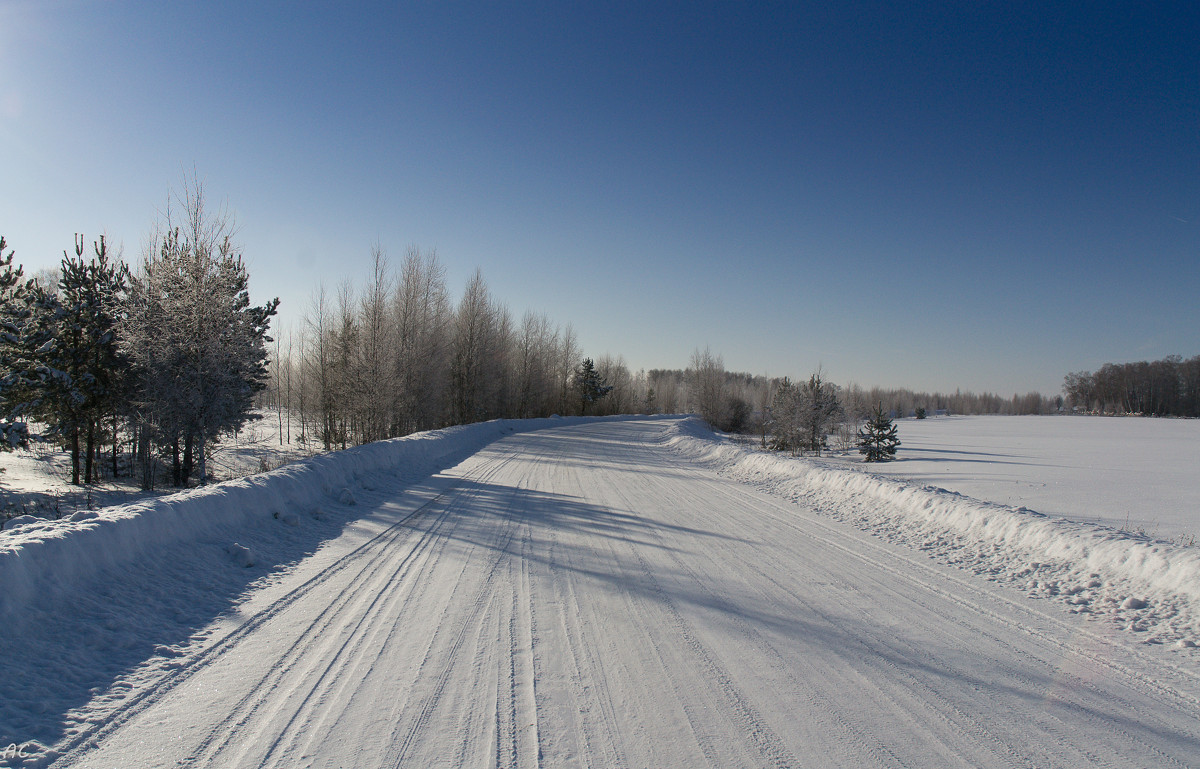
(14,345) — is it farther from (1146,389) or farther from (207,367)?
(1146,389)

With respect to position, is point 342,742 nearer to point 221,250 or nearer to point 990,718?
point 990,718

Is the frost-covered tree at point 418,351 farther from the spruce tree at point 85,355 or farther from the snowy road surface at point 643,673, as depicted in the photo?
the snowy road surface at point 643,673

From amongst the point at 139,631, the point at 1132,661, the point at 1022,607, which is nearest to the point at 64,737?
the point at 139,631

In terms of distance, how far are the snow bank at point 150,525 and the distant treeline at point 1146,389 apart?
13454 centimetres

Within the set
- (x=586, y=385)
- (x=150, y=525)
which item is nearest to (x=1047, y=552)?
(x=150, y=525)

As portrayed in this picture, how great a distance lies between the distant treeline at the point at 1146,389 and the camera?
9212cm

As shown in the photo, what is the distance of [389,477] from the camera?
1195cm

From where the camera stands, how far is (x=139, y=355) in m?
15.1

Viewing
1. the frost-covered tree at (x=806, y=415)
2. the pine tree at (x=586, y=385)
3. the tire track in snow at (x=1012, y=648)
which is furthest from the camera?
the pine tree at (x=586, y=385)

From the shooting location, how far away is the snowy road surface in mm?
2686

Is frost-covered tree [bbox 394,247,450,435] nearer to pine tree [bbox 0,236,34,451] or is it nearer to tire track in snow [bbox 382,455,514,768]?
pine tree [bbox 0,236,34,451]

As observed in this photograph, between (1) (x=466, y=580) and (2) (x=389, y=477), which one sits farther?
(2) (x=389, y=477)

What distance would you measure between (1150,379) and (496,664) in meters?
142

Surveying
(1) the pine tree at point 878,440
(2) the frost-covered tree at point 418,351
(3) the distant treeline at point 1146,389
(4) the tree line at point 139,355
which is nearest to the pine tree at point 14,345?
(4) the tree line at point 139,355
